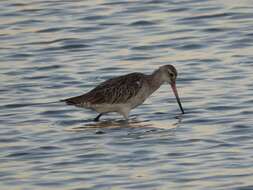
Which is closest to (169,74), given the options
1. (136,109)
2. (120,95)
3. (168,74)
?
(168,74)

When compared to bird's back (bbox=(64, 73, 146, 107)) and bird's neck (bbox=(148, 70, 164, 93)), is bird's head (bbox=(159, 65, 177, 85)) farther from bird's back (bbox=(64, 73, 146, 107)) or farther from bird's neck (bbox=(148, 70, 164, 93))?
bird's back (bbox=(64, 73, 146, 107))

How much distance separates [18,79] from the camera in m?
18.3

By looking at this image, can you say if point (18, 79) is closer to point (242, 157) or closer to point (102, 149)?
point (102, 149)

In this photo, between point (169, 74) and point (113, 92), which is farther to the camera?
point (169, 74)

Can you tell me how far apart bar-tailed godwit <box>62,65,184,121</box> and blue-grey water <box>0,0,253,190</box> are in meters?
0.21

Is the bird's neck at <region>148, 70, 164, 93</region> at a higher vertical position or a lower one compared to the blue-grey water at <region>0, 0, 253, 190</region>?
higher

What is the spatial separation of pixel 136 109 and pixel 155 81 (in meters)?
0.55

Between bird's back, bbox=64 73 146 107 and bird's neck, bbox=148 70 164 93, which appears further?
bird's neck, bbox=148 70 164 93

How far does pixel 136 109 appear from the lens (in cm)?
1684

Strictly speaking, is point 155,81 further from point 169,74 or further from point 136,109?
point 136,109

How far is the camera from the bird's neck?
1650 centimetres

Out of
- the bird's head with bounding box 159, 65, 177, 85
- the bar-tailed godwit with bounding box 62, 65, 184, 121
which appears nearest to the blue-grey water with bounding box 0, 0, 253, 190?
the bar-tailed godwit with bounding box 62, 65, 184, 121

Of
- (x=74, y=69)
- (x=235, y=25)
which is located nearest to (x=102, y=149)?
(x=74, y=69)

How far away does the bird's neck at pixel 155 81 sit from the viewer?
16500 millimetres
